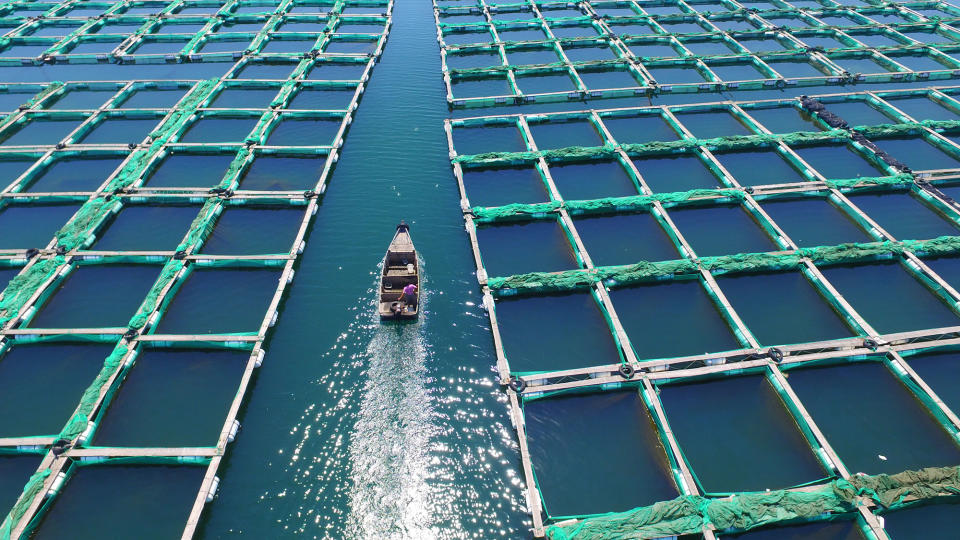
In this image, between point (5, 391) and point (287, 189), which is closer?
point (5, 391)

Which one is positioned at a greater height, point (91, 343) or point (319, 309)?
point (319, 309)

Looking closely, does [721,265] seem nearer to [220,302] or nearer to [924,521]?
[924,521]

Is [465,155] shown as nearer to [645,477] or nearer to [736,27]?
[645,477]

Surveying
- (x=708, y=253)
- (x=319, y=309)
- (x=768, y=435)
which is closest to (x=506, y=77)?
(x=708, y=253)

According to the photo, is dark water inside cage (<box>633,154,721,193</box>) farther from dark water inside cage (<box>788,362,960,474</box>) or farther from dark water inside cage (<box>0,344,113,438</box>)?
dark water inside cage (<box>0,344,113,438</box>)

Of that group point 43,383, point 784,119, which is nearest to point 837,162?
point 784,119

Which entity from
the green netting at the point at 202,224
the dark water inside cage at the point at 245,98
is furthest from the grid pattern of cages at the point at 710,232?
the dark water inside cage at the point at 245,98
